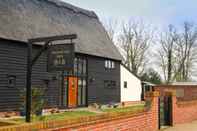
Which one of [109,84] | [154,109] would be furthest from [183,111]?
[109,84]

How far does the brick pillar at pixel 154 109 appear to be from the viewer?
44.2ft

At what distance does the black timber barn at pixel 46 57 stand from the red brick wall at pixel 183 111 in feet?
19.1

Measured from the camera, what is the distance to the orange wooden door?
27125 mm

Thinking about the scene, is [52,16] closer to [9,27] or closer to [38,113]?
[9,27]

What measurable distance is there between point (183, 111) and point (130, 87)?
20269 millimetres

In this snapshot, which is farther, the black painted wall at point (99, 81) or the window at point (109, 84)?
the window at point (109, 84)

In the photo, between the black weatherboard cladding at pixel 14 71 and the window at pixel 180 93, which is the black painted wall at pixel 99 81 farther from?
the window at pixel 180 93

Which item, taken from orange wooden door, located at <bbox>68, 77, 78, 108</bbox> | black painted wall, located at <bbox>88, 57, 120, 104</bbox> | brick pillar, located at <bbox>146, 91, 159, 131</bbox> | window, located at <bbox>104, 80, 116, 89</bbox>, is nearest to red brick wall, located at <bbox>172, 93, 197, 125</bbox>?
brick pillar, located at <bbox>146, 91, 159, 131</bbox>

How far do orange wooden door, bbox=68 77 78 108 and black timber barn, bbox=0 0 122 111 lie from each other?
0.07 m

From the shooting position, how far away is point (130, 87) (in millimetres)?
38469

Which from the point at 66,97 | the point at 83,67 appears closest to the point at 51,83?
the point at 66,97

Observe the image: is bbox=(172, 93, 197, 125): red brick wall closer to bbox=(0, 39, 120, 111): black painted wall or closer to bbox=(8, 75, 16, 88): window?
bbox=(0, 39, 120, 111): black painted wall

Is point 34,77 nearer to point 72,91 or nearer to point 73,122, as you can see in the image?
point 72,91

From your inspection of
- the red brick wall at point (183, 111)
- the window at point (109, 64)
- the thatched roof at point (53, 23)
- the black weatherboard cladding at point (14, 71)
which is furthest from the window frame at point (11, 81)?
the window at point (109, 64)
